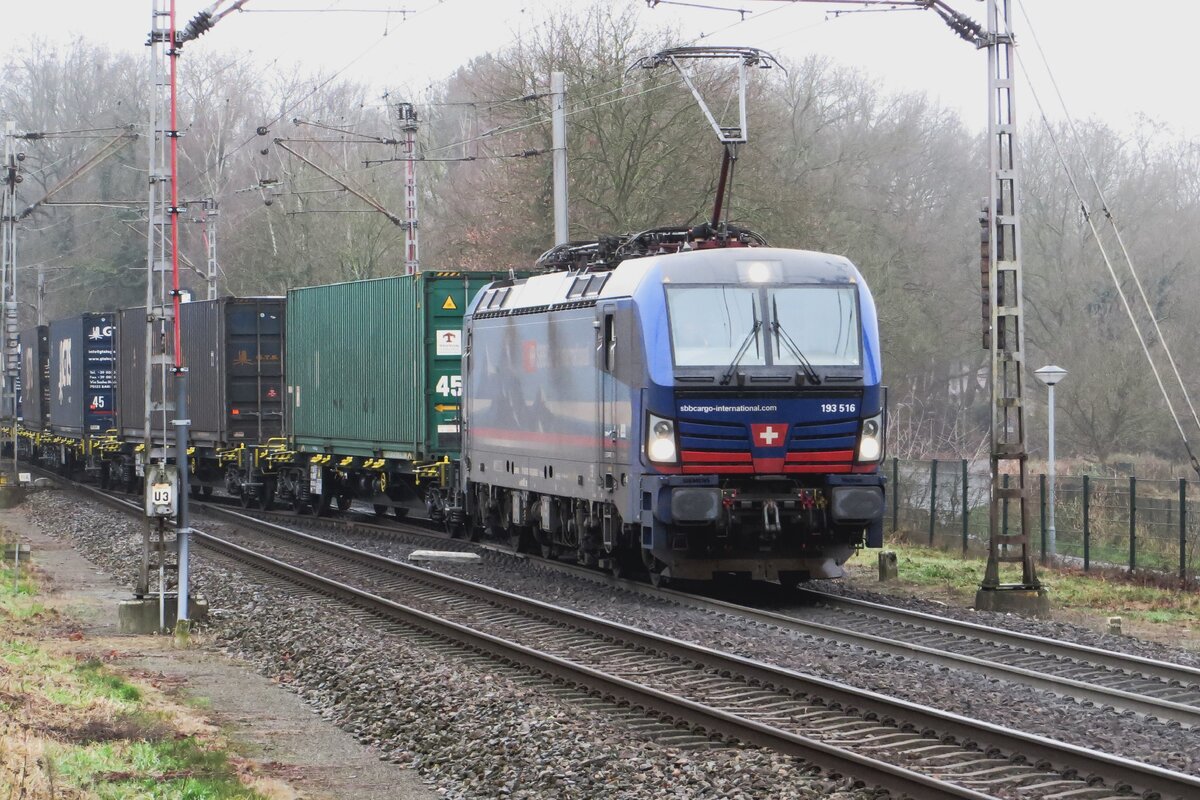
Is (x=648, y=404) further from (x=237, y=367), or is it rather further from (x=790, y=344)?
(x=237, y=367)

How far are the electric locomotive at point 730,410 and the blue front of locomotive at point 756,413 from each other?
0.04 ft

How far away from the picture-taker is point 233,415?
30391 mm

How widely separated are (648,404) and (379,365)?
10628 millimetres

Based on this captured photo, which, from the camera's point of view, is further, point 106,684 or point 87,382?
point 87,382

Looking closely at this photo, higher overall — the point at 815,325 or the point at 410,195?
the point at 410,195

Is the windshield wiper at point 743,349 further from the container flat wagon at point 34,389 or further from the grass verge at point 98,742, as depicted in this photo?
the container flat wagon at point 34,389

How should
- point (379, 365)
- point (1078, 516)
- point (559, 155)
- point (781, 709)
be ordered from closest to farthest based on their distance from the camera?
point (781, 709) < point (1078, 516) < point (379, 365) < point (559, 155)

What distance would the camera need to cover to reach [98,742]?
371 inches

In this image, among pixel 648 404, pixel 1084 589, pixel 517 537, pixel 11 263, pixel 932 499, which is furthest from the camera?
pixel 11 263

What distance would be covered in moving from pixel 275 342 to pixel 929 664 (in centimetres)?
2050

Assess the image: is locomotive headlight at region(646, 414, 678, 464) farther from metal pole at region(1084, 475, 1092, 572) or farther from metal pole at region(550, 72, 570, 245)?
metal pole at region(550, 72, 570, 245)

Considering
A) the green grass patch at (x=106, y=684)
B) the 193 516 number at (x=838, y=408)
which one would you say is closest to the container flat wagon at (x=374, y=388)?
the 193 516 number at (x=838, y=408)

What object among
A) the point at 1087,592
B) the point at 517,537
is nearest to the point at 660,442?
the point at 1087,592

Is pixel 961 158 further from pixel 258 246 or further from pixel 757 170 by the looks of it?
pixel 258 246
